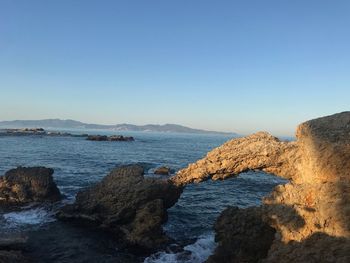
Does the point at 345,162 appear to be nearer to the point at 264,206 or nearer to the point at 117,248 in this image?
the point at 264,206

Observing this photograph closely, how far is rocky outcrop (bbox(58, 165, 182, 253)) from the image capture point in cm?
2678

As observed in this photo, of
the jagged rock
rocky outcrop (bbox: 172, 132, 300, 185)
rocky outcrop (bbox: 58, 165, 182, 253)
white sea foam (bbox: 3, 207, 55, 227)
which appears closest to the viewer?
the jagged rock

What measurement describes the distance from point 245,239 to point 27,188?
2367 cm

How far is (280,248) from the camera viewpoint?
59.8 ft

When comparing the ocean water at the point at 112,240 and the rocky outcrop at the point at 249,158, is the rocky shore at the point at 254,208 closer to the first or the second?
the rocky outcrop at the point at 249,158

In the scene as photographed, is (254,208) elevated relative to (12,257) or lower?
elevated

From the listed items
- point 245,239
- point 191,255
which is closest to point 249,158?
point 245,239

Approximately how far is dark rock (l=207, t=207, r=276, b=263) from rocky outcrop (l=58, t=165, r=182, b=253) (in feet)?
17.1

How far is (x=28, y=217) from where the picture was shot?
102 feet

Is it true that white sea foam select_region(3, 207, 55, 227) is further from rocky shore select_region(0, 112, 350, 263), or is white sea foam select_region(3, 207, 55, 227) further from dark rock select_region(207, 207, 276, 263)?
dark rock select_region(207, 207, 276, 263)

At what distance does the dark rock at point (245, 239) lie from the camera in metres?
22.0

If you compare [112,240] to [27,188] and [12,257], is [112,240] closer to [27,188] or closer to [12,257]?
[12,257]

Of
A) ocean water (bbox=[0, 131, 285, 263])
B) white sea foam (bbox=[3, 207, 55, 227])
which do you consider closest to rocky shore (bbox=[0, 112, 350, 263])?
ocean water (bbox=[0, 131, 285, 263])

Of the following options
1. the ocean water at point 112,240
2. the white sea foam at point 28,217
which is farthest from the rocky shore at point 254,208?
the white sea foam at point 28,217
